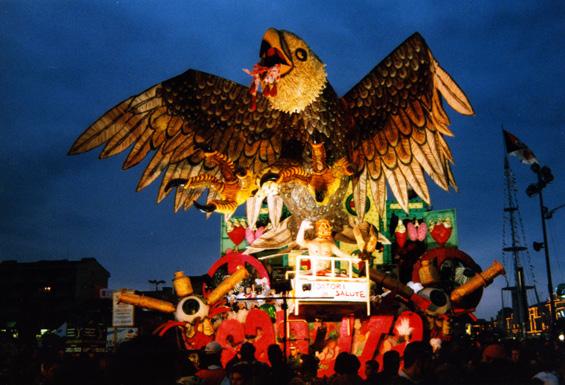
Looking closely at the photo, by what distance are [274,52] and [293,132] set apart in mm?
2158

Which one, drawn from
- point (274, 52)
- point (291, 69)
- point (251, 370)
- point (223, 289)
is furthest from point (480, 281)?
point (251, 370)

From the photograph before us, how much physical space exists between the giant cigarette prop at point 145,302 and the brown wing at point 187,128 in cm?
261

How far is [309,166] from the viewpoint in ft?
45.9

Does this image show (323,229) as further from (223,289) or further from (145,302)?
(145,302)

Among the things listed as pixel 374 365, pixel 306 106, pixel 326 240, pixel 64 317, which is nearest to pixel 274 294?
pixel 326 240

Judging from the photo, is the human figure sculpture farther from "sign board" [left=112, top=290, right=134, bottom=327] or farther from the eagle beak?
"sign board" [left=112, top=290, right=134, bottom=327]

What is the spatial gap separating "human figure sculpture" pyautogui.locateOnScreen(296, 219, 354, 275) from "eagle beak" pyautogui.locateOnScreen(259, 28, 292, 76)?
369cm

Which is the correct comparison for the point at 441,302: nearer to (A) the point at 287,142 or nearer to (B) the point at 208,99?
(A) the point at 287,142

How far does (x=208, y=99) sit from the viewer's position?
13.9 metres

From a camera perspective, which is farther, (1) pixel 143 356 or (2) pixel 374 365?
(2) pixel 374 365

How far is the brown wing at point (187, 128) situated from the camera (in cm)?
1345

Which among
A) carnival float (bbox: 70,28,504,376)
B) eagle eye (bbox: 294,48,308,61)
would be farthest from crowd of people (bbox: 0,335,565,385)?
eagle eye (bbox: 294,48,308,61)

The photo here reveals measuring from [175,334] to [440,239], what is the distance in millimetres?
12961

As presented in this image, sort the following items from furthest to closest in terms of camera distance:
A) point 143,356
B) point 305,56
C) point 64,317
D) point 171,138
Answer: point 64,317 → point 171,138 → point 305,56 → point 143,356
